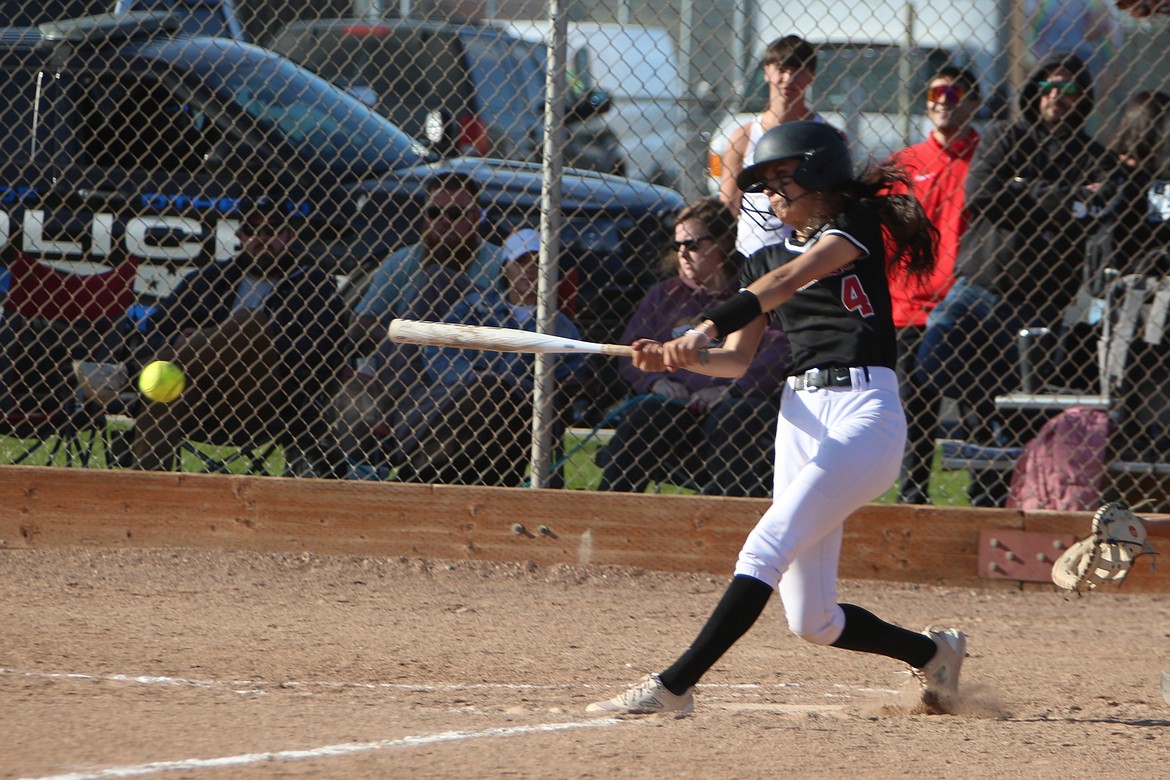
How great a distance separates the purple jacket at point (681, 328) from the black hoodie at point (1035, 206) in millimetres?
904

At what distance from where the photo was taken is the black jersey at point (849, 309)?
3.60 meters

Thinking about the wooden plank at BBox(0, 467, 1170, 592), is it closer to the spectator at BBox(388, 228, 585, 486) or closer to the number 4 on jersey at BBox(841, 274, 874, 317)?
the spectator at BBox(388, 228, 585, 486)

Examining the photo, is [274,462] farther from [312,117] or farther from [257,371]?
[312,117]

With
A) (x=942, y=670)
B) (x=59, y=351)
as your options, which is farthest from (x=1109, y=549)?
(x=59, y=351)

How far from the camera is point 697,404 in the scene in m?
5.89

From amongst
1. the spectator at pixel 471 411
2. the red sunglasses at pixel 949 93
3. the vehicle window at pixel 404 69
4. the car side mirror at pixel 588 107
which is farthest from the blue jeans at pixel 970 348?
the vehicle window at pixel 404 69

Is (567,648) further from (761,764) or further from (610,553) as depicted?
(761,764)

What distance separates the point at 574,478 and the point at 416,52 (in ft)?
9.65

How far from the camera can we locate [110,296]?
640 centimetres

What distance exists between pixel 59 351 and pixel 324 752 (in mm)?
3898

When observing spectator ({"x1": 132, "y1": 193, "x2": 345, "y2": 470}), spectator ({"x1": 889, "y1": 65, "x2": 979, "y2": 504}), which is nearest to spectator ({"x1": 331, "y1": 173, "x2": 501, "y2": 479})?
spectator ({"x1": 132, "y1": 193, "x2": 345, "y2": 470})

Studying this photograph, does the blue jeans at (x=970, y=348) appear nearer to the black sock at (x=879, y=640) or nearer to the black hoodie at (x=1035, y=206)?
the black hoodie at (x=1035, y=206)

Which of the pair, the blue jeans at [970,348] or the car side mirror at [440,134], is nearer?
the blue jeans at [970,348]

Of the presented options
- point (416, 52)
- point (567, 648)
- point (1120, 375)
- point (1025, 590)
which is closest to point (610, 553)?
point (567, 648)
